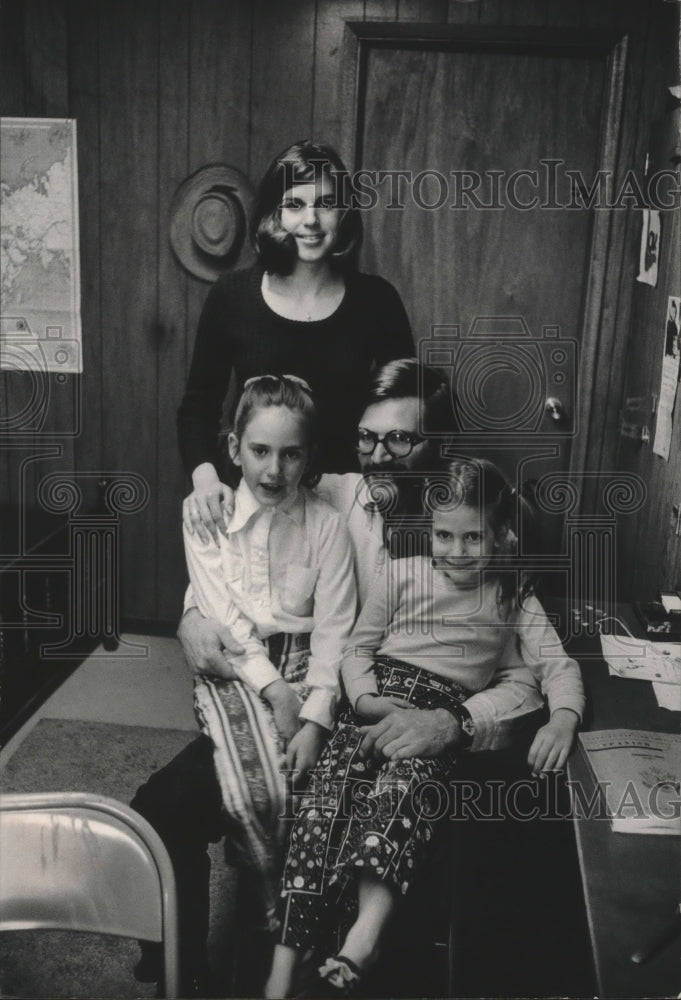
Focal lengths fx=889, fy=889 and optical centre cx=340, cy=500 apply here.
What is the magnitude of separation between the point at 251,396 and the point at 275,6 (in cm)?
65

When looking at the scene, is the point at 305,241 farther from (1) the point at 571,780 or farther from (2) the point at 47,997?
(2) the point at 47,997

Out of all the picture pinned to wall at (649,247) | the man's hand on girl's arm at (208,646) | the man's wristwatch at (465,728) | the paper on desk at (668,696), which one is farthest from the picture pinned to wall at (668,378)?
the man's hand on girl's arm at (208,646)

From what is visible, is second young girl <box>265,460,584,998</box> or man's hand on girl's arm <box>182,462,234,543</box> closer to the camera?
second young girl <box>265,460,584,998</box>

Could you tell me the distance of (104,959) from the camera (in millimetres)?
1492

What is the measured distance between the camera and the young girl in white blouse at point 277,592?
60.7 inches

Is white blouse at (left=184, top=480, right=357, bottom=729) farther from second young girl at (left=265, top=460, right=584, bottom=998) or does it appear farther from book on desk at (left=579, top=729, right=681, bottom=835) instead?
book on desk at (left=579, top=729, right=681, bottom=835)

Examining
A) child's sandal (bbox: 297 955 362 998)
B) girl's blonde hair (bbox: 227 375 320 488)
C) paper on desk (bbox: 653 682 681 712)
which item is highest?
girl's blonde hair (bbox: 227 375 320 488)

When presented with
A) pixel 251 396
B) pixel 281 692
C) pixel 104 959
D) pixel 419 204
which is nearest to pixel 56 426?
pixel 251 396

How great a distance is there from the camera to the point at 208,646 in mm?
1584

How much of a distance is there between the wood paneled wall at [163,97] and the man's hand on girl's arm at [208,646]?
0.45 meters

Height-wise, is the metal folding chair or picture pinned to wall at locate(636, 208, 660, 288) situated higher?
picture pinned to wall at locate(636, 208, 660, 288)

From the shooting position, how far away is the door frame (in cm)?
146

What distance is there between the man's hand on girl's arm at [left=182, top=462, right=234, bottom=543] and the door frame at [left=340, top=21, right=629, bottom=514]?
0.60 metres

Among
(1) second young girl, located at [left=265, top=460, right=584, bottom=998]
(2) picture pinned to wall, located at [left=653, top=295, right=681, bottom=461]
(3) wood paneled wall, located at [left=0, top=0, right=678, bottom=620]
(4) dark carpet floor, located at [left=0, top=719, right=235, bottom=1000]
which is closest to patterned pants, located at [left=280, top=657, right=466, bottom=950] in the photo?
(1) second young girl, located at [left=265, top=460, right=584, bottom=998]
